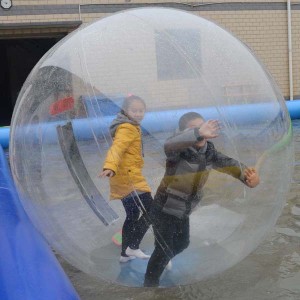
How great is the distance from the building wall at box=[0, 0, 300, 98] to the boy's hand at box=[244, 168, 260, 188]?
829 centimetres

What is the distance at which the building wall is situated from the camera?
33.4 feet

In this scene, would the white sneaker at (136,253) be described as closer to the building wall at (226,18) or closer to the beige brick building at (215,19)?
the beige brick building at (215,19)

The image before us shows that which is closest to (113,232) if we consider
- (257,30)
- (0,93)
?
(257,30)

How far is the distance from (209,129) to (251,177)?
0.97ft

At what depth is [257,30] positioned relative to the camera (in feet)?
37.8

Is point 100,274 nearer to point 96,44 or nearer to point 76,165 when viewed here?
point 76,165

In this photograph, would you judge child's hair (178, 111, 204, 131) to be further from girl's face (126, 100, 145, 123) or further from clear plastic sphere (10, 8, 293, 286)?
girl's face (126, 100, 145, 123)

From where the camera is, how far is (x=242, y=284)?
300 cm

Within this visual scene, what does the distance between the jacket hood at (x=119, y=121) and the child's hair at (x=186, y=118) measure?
0.22 meters

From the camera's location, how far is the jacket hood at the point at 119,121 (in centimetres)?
246

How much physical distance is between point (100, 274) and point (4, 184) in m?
1.18

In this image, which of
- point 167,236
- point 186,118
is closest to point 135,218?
point 167,236

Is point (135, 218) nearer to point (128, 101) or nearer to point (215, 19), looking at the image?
point (128, 101)

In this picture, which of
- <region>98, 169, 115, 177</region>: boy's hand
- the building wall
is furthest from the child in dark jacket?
the building wall
